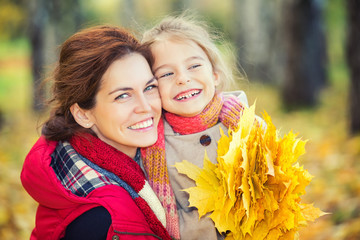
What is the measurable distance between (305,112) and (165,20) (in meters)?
5.69

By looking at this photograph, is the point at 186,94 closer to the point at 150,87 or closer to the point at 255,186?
the point at 150,87

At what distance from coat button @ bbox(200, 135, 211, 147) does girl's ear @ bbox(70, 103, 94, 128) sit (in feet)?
2.46

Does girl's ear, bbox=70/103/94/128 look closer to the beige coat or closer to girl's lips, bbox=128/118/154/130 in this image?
girl's lips, bbox=128/118/154/130

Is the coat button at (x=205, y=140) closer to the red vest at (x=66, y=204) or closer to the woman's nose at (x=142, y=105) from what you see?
the woman's nose at (x=142, y=105)

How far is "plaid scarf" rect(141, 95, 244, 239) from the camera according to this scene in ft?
7.62

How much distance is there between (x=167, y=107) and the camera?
2.57 meters

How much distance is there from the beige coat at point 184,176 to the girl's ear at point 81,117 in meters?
0.55

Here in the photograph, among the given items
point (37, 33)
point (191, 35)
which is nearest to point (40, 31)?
point (37, 33)

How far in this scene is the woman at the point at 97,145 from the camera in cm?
204

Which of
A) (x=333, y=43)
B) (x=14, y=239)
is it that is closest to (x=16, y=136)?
(x=14, y=239)

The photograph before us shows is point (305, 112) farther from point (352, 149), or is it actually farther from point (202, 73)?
point (202, 73)

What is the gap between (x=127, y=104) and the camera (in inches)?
91.3

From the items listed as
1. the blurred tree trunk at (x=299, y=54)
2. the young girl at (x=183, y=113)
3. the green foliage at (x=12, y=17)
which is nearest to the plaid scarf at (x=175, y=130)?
the young girl at (x=183, y=113)

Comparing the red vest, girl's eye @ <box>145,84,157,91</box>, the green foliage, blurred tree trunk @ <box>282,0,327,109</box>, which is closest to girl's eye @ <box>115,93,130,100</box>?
girl's eye @ <box>145,84,157,91</box>
